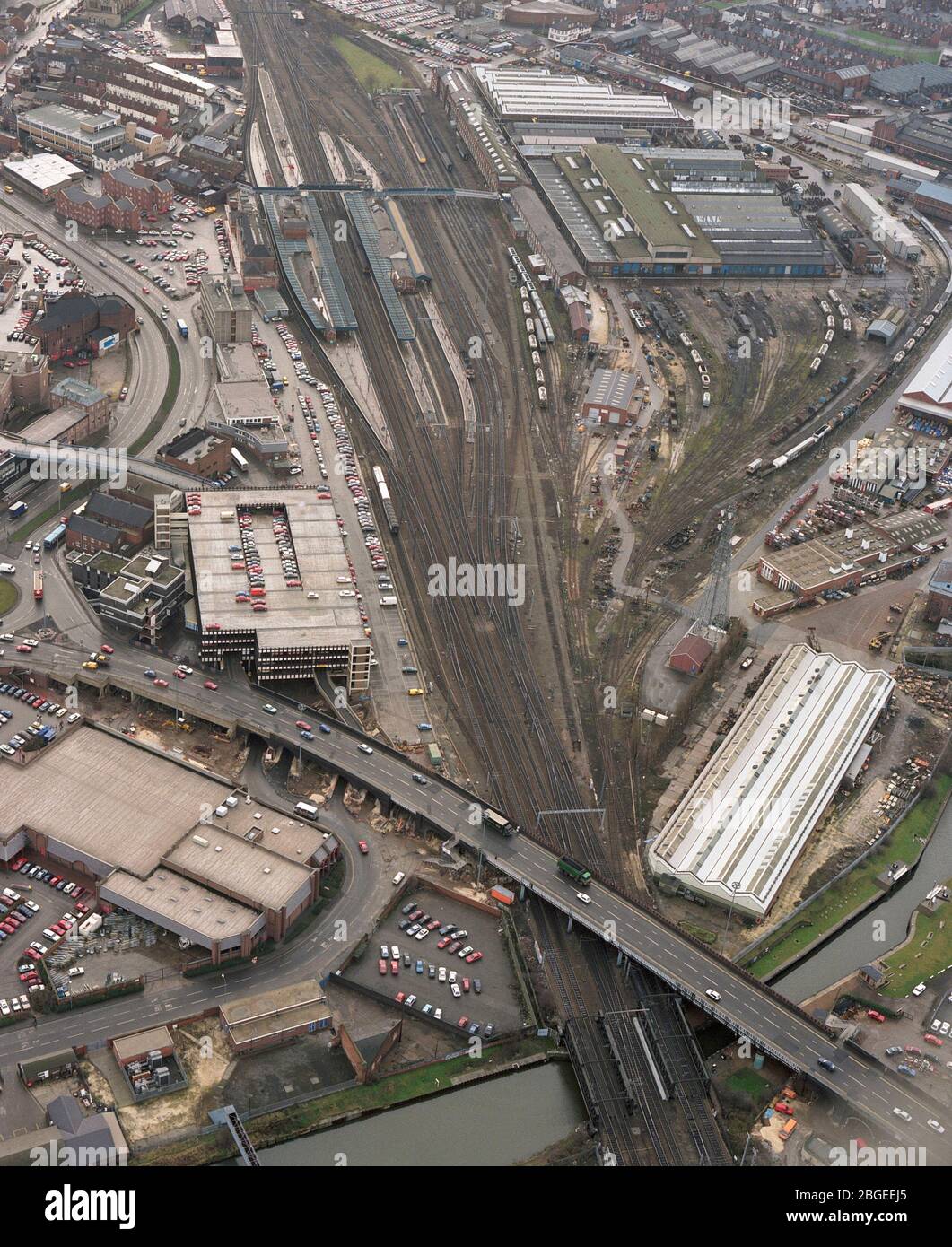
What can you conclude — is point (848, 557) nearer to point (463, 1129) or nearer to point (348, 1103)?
point (463, 1129)

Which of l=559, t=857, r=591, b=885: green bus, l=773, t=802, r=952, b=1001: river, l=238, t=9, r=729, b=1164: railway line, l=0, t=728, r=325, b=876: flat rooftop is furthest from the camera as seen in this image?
l=238, t=9, r=729, b=1164: railway line

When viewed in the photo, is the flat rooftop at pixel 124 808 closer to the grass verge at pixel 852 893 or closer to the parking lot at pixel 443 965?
the parking lot at pixel 443 965

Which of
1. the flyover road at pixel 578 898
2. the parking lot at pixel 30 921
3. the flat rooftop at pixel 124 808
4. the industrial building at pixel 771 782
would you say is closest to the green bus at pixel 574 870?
the flyover road at pixel 578 898

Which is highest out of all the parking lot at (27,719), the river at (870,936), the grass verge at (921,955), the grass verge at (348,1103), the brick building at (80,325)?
the brick building at (80,325)

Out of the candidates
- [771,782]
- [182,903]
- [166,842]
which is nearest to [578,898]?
[771,782]

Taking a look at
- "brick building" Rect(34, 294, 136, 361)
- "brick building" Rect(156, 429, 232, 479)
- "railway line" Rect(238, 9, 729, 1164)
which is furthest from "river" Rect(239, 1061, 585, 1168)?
"brick building" Rect(34, 294, 136, 361)

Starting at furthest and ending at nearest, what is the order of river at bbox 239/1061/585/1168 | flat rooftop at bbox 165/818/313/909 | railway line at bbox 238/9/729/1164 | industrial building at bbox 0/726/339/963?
railway line at bbox 238/9/729/1164, flat rooftop at bbox 165/818/313/909, industrial building at bbox 0/726/339/963, river at bbox 239/1061/585/1168

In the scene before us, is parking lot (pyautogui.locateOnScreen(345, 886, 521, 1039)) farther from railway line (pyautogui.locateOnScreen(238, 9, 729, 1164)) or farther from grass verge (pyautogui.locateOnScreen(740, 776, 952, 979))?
grass verge (pyautogui.locateOnScreen(740, 776, 952, 979))
